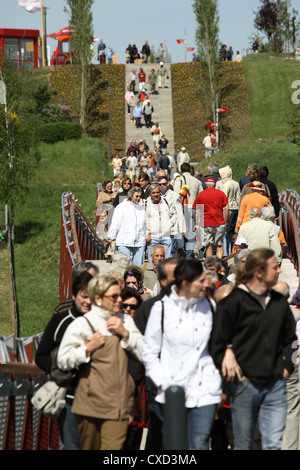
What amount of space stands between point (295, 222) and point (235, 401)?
9.47 meters

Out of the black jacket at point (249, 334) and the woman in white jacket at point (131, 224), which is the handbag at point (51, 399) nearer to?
the black jacket at point (249, 334)

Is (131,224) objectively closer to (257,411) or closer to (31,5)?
(257,411)

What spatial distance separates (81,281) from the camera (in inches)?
229

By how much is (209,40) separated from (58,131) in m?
10.8

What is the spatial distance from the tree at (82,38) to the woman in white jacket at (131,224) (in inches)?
1400

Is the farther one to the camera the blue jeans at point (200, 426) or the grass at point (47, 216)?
the grass at point (47, 216)

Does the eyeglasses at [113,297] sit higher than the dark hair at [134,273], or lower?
higher

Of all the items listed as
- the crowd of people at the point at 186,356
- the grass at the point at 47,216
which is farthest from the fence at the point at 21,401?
the grass at the point at 47,216

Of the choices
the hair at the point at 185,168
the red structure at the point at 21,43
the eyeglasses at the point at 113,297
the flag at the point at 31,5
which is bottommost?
the eyeglasses at the point at 113,297

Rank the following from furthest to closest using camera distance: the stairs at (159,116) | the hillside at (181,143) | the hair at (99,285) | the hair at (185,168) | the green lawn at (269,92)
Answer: the green lawn at (269,92), the stairs at (159,116), the hillside at (181,143), the hair at (185,168), the hair at (99,285)

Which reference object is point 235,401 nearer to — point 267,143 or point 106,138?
point 267,143

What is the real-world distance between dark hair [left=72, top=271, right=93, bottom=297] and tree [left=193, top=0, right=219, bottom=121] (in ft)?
135

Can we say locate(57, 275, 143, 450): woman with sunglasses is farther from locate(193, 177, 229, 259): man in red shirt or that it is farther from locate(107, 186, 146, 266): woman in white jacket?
locate(193, 177, 229, 259): man in red shirt

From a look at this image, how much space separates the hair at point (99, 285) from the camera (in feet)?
17.8
